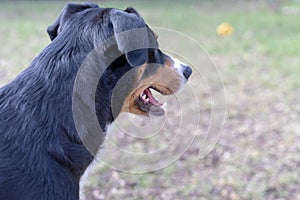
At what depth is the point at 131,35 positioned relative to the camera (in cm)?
275

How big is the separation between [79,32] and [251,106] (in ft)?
15.0

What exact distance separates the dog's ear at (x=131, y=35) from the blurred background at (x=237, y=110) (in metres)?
2.18

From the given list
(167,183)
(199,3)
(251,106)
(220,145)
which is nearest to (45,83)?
(167,183)

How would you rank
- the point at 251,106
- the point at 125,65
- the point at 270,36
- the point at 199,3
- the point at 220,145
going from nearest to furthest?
the point at 125,65
the point at 220,145
the point at 251,106
the point at 270,36
the point at 199,3

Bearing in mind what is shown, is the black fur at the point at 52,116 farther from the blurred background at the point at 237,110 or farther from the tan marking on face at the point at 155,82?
the blurred background at the point at 237,110

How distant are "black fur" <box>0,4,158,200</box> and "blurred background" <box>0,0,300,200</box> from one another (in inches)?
84.2

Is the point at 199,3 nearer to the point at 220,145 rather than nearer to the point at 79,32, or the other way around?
the point at 220,145

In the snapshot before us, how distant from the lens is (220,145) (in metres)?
5.85

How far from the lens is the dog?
2.57 meters

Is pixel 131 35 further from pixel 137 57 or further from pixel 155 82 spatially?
pixel 155 82

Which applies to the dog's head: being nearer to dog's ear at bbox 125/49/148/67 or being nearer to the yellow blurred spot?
dog's ear at bbox 125/49/148/67

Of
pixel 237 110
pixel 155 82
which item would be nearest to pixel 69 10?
pixel 155 82

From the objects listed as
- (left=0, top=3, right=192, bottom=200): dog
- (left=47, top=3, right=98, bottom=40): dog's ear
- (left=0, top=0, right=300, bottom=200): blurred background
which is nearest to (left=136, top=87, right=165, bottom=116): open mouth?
(left=0, top=3, right=192, bottom=200): dog

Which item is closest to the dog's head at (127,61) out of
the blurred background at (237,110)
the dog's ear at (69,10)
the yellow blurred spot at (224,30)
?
the dog's ear at (69,10)
